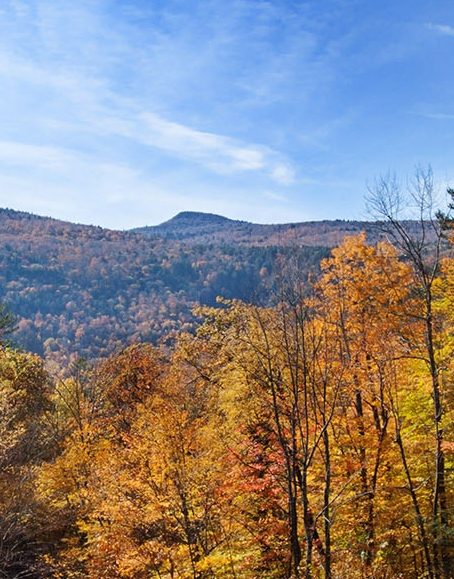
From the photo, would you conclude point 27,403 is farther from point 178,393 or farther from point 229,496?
point 229,496

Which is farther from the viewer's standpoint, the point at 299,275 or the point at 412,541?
the point at 412,541

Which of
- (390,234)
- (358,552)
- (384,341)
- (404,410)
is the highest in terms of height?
(390,234)

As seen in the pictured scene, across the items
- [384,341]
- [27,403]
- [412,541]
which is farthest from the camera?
[27,403]

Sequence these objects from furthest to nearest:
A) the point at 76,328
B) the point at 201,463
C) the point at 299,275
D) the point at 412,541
→ the point at 76,328
the point at 201,463
the point at 412,541
the point at 299,275

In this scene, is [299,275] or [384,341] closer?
[299,275]

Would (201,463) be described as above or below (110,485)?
above

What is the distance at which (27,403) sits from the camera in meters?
30.3

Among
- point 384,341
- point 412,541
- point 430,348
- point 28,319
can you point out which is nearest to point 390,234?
point 430,348

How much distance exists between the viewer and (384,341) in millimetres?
15859

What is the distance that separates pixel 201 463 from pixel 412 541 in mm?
7102

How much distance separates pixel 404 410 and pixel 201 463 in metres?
7.20

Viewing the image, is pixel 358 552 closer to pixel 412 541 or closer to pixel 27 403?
pixel 412 541

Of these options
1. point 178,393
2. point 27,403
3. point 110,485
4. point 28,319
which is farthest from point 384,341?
point 28,319

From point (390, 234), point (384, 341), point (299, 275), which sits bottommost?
point (384, 341)
